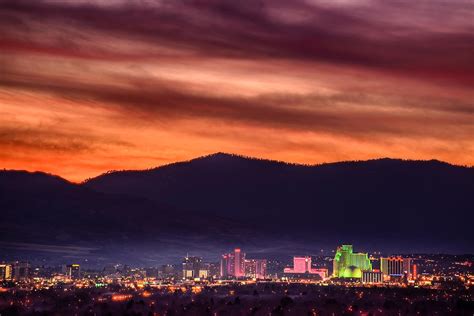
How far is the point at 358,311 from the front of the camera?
193 meters

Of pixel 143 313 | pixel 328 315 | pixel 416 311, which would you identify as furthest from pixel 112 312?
pixel 416 311

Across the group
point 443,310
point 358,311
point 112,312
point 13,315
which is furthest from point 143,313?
point 443,310

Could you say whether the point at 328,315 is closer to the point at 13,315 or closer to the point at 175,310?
the point at 175,310

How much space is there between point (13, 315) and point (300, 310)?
161ft

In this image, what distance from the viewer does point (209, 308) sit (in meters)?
195

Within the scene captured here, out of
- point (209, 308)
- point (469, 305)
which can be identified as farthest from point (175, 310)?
point (469, 305)

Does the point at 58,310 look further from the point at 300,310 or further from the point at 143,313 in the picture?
the point at 300,310

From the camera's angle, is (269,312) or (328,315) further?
(269,312)

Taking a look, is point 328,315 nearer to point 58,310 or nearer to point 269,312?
point 269,312

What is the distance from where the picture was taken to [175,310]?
194 m

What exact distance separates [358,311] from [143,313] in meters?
36.0

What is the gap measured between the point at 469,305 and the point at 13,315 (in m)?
75.4

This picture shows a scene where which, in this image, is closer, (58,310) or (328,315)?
(328,315)

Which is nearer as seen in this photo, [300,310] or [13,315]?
[13,315]
